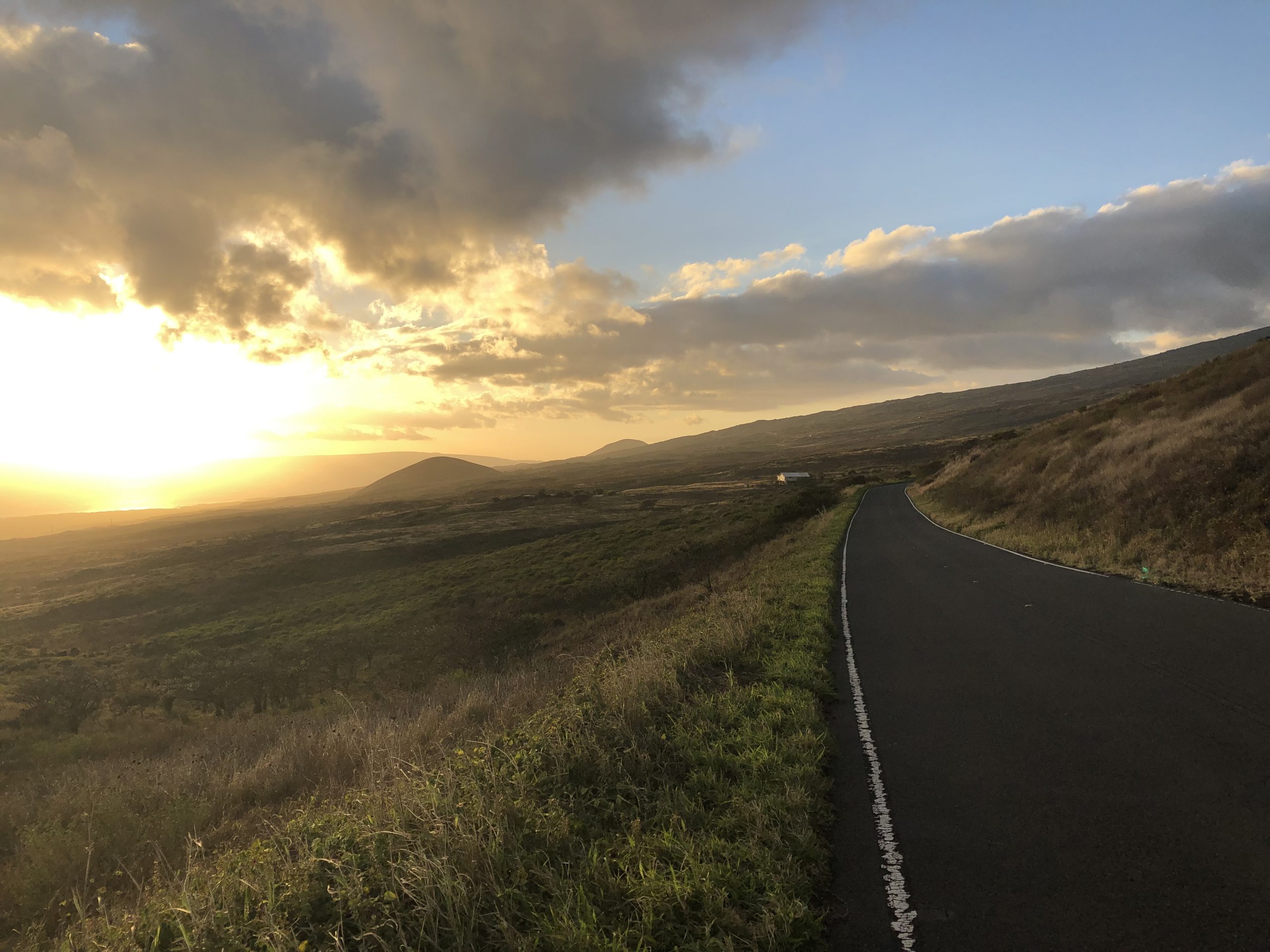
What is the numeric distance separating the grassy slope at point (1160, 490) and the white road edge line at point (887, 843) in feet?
29.0

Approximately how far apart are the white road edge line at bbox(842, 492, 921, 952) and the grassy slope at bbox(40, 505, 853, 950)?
0.50 metres

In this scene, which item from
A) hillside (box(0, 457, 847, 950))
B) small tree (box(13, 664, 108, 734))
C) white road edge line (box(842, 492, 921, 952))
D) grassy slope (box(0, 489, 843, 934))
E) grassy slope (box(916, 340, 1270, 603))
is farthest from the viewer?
small tree (box(13, 664, 108, 734))

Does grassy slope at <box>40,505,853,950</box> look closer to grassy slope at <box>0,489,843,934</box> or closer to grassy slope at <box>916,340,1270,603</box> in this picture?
grassy slope at <box>0,489,843,934</box>

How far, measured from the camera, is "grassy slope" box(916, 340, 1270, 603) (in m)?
14.1

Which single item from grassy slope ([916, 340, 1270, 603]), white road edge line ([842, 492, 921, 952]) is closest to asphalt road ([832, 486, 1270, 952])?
white road edge line ([842, 492, 921, 952])

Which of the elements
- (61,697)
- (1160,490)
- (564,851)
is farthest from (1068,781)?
(61,697)

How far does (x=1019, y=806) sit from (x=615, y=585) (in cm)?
2609

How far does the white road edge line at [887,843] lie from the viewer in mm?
4332

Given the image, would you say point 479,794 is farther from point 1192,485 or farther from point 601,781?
point 1192,485

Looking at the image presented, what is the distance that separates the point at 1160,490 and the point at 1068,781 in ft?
54.3

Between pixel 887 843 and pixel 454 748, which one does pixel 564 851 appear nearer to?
pixel 887 843

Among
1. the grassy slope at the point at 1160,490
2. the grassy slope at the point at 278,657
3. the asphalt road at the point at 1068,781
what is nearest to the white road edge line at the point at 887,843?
the asphalt road at the point at 1068,781

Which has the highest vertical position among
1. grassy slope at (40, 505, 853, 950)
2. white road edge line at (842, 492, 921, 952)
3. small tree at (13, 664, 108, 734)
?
grassy slope at (40, 505, 853, 950)

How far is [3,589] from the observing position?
55.8 m
